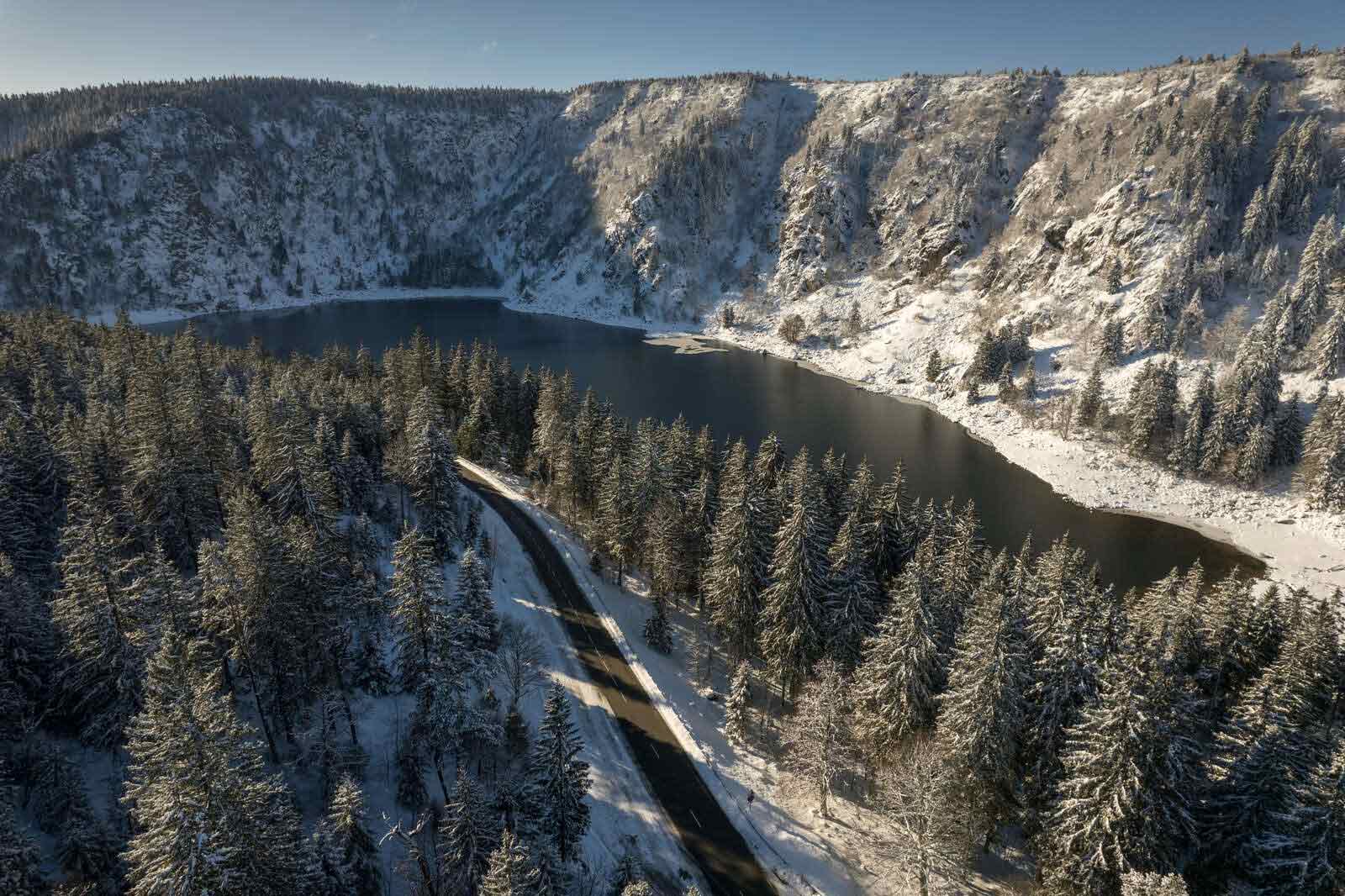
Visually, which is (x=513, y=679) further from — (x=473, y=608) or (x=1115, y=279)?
(x=1115, y=279)

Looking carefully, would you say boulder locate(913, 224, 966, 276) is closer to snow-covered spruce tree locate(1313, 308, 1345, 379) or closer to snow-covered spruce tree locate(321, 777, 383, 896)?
snow-covered spruce tree locate(1313, 308, 1345, 379)

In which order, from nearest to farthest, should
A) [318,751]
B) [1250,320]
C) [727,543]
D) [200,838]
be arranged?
1. [200,838]
2. [318,751]
3. [727,543]
4. [1250,320]

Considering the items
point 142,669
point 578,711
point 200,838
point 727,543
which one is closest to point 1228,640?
point 727,543

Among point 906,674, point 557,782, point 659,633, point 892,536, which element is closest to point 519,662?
point 659,633

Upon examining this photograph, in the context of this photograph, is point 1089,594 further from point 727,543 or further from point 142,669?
point 142,669

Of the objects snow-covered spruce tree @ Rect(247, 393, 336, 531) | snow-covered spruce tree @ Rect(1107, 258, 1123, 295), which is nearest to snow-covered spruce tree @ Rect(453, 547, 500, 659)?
snow-covered spruce tree @ Rect(247, 393, 336, 531)

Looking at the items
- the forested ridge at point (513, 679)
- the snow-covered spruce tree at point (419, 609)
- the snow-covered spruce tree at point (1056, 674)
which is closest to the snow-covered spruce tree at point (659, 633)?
the forested ridge at point (513, 679)

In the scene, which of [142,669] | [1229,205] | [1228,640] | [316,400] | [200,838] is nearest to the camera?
[200,838]
